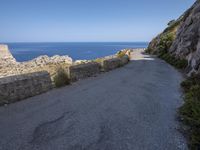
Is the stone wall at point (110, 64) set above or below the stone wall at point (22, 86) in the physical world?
below

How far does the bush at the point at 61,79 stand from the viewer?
10794 mm

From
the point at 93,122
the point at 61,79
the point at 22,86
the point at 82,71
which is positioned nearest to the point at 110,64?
the point at 82,71

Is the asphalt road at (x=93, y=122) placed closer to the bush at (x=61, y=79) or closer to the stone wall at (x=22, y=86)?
the stone wall at (x=22, y=86)

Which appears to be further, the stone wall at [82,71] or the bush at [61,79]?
the stone wall at [82,71]

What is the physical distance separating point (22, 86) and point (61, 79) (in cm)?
287

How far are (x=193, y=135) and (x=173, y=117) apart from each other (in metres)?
1.53

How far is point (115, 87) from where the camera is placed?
10.6 metres

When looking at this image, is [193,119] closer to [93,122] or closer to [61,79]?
[93,122]

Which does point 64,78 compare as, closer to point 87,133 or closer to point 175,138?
point 87,133

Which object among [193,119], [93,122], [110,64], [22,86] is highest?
[22,86]

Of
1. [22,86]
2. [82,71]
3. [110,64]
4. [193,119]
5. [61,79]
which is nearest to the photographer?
[193,119]

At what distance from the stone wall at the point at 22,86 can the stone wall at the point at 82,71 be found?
7.96ft

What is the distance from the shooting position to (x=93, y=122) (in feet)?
19.8

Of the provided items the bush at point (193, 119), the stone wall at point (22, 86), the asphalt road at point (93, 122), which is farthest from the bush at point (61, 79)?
the bush at point (193, 119)
